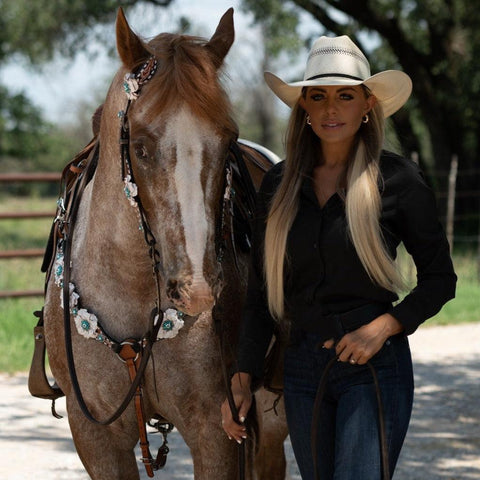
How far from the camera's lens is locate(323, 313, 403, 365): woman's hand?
8.15 feet

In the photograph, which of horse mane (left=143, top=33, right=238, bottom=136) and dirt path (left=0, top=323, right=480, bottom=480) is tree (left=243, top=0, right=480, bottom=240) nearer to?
dirt path (left=0, top=323, right=480, bottom=480)

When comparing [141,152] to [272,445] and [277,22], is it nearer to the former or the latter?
[272,445]

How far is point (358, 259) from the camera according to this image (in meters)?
2.56

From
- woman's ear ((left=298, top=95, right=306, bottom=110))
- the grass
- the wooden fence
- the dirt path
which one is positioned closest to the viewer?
woman's ear ((left=298, top=95, right=306, bottom=110))

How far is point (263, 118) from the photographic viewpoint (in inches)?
1367

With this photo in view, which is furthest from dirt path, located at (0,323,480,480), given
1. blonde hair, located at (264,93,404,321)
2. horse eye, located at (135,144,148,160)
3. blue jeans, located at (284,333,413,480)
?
horse eye, located at (135,144,148,160)

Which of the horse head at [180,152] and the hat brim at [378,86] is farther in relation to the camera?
the hat brim at [378,86]

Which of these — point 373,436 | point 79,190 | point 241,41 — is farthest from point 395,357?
point 241,41

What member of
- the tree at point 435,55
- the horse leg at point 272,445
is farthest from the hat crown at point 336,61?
the tree at point 435,55

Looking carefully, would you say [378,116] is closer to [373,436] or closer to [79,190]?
[373,436]

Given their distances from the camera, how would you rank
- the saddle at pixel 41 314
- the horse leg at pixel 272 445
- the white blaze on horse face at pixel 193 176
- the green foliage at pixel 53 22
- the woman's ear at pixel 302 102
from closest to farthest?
the white blaze on horse face at pixel 193 176, the woman's ear at pixel 302 102, the saddle at pixel 41 314, the horse leg at pixel 272 445, the green foliage at pixel 53 22

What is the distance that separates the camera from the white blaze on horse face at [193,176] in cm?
243

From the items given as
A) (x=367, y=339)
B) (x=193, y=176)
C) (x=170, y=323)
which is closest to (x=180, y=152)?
(x=193, y=176)

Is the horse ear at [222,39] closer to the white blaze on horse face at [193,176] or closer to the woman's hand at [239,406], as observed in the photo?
the white blaze on horse face at [193,176]
